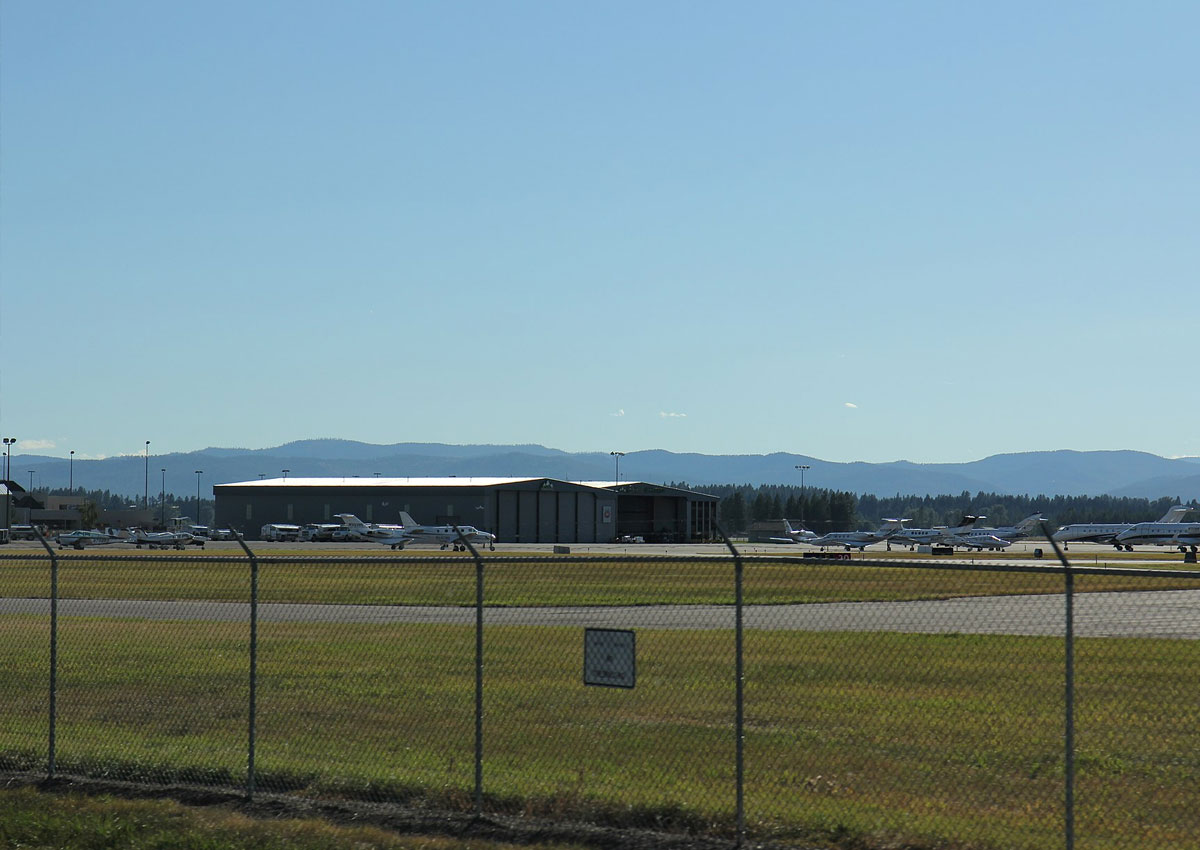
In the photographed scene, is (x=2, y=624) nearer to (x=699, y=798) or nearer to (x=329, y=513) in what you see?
(x=699, y=798)

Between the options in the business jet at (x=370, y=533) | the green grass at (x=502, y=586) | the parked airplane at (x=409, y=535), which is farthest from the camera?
the business jet at (x=370, y=533)

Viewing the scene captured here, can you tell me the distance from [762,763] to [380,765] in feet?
14.5

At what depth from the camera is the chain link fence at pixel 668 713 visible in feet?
38.2

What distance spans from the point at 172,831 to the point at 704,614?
67.9ft

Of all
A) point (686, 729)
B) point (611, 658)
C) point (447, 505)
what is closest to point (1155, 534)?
point (447, 505)

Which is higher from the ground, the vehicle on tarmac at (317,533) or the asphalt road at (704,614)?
the asphalt road at (704,614)

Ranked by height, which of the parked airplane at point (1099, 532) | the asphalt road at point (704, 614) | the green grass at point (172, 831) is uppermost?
the green grass at point (172, 831)

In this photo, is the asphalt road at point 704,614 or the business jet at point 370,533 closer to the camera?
the asphalt road at point 704,614

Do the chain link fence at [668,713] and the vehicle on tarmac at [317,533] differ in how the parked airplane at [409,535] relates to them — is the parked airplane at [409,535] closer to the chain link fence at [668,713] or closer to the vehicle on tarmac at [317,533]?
the vehicle on tarmac at [317,533]

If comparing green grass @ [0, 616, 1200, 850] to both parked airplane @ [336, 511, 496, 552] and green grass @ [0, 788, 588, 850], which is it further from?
parked airplane @ [336, 511, 496, 552]

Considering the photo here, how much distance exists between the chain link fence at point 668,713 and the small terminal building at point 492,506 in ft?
376

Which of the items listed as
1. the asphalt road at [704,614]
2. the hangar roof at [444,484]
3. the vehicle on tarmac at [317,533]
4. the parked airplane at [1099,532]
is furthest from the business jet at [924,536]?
the asphalt road at [704,614]

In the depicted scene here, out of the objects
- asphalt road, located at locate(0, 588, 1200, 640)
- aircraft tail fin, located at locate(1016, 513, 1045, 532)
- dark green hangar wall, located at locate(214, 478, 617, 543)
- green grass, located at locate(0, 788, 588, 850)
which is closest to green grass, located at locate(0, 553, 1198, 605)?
asphalt road, located at locate(0, 588, 1200, 640)

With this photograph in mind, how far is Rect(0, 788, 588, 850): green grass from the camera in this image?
1098 cm
